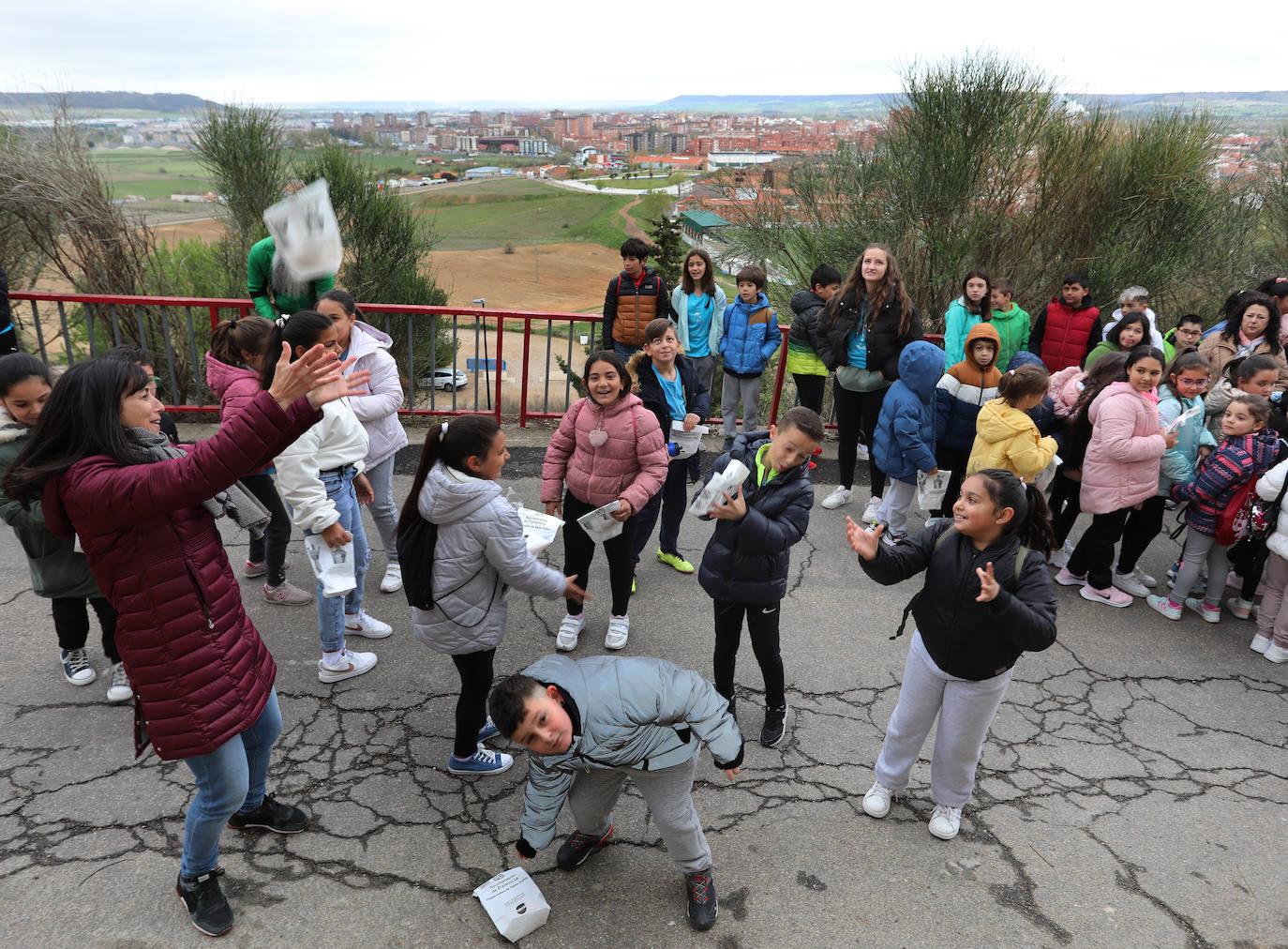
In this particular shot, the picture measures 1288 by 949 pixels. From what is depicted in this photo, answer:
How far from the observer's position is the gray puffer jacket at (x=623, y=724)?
2.53 meters

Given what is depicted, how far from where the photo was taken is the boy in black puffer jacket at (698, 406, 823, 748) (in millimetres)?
3307

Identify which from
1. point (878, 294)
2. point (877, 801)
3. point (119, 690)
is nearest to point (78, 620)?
point (119, 690)

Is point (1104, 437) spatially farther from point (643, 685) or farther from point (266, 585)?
point (266, 585)

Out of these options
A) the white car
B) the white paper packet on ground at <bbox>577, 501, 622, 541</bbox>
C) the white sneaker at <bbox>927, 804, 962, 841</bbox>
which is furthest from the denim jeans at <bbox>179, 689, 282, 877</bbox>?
the white car

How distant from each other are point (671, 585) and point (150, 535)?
334 centimetres

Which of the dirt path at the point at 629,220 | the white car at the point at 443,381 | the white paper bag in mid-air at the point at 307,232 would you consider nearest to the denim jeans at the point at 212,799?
the white paper bag in mid-air at the point at 307,232

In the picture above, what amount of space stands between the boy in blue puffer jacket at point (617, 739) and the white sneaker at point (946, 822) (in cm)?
104

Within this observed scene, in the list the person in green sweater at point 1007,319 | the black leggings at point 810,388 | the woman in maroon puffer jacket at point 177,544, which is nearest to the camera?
the woman in maroon puffer jacket at point 177,544

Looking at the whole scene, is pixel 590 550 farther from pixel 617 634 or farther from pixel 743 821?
pixel 743 821

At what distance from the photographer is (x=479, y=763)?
3.49 m

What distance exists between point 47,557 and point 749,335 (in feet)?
16.8

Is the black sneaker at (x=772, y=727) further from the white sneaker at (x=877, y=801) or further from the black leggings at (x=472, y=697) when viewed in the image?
the black leggings at (x=472, y=697)

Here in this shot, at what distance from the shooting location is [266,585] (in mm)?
4773

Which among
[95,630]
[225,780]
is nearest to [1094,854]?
[225,780]
